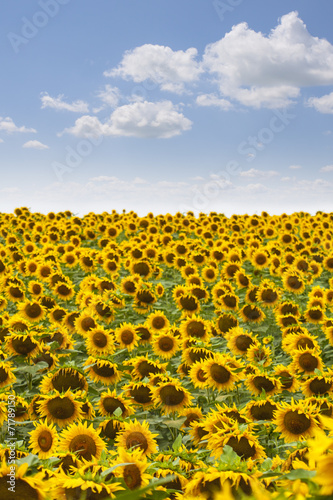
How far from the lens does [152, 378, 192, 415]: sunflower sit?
5.38 m

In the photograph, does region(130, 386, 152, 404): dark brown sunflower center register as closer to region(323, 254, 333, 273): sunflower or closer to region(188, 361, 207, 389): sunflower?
region(188, 361, 207, 389): sunflower

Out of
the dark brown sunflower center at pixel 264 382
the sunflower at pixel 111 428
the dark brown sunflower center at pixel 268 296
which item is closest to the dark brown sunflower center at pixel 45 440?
the sunflower at pixel 111 428

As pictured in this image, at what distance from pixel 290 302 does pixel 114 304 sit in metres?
3.24

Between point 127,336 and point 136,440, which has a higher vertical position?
point 127,336

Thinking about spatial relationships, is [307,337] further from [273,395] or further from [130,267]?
[130,267]

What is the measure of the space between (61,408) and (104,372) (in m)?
1.27

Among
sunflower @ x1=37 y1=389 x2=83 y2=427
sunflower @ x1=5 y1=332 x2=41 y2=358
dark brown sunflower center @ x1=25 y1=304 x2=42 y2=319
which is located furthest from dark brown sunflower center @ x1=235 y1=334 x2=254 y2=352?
dark brown sunflower center @ x1=25 y1=304 x2=42 y2=319

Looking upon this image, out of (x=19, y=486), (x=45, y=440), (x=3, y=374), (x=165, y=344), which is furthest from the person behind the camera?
(x=165, y=344)

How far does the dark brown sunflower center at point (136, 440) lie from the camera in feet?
13.6

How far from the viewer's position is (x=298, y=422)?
464 cm

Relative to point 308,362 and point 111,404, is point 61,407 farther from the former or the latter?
point 308,362

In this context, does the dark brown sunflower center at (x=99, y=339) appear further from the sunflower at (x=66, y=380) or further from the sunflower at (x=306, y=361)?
the sunflower at (x=306, y=361)

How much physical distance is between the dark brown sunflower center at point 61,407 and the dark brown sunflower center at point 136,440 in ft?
Answer: 3.28

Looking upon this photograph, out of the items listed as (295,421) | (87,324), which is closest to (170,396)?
(295,421)
